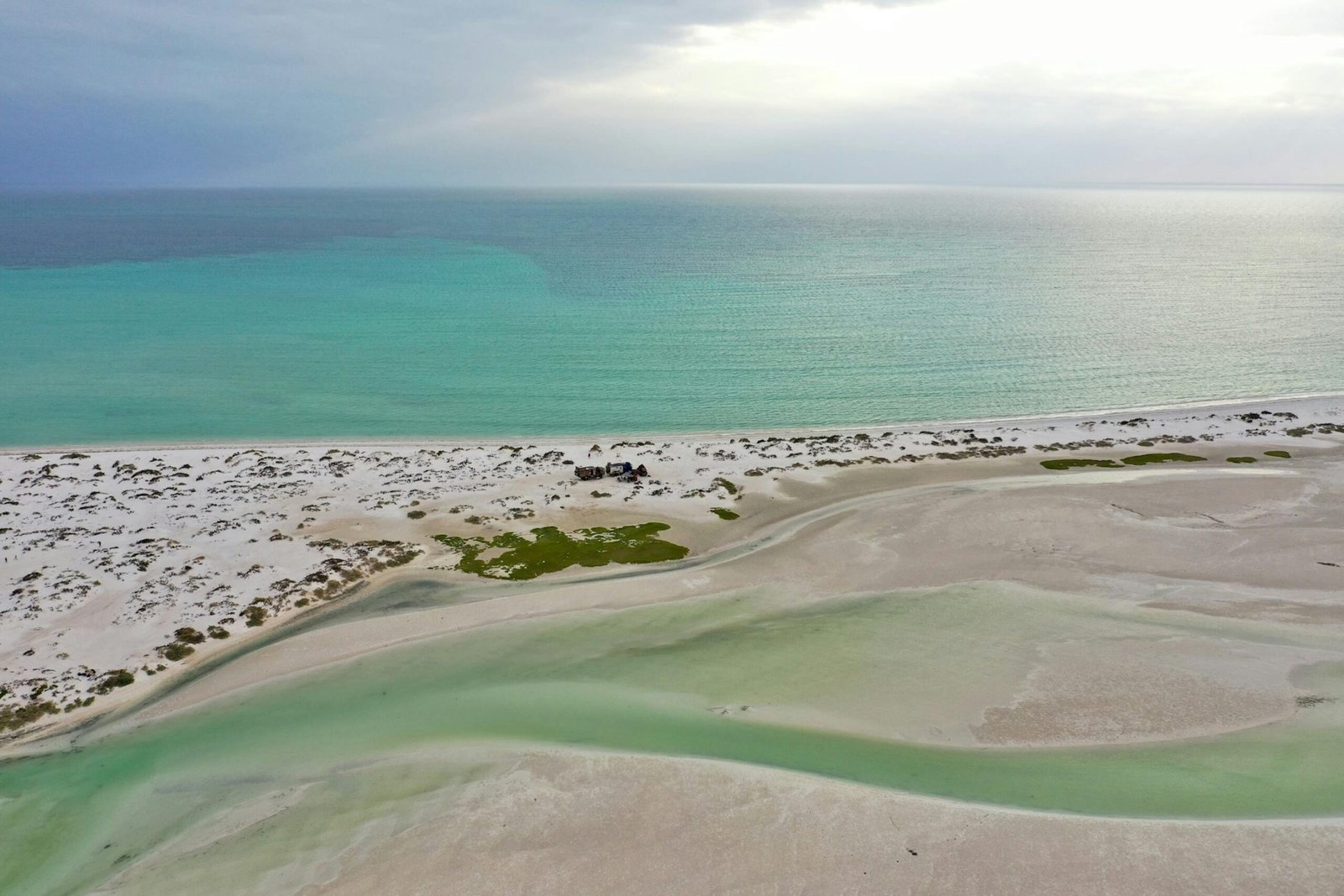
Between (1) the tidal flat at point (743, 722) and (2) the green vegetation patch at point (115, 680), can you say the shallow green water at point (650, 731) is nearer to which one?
(1) the tidal flat at point (743, 722)

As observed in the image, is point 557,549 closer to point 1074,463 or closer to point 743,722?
point 743,722

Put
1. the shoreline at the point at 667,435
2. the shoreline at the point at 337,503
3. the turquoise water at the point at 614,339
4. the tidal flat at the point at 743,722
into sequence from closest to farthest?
the tidal flat at the point at 743,722 < the shoreline at the point at 337,503 < the shoreline at the point at 667,435 < the turquoise water at the point at 614,339

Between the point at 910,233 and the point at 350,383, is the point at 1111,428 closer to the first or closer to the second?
the point at 350,383

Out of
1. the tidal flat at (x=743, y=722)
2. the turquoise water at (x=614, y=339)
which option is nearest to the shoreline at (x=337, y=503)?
the tidal flat at (x=743, y=722)

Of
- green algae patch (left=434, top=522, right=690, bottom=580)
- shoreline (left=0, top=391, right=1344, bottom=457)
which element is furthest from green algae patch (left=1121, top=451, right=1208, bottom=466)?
green algae patch (left=434, top=522, right=690, bottom=580)

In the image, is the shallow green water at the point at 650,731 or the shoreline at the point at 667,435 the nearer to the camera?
the shallow green water at the point at 650,731

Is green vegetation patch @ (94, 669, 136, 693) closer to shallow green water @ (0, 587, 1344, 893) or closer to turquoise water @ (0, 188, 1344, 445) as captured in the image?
shallow green water @ (0, 587, 1344, 893)
